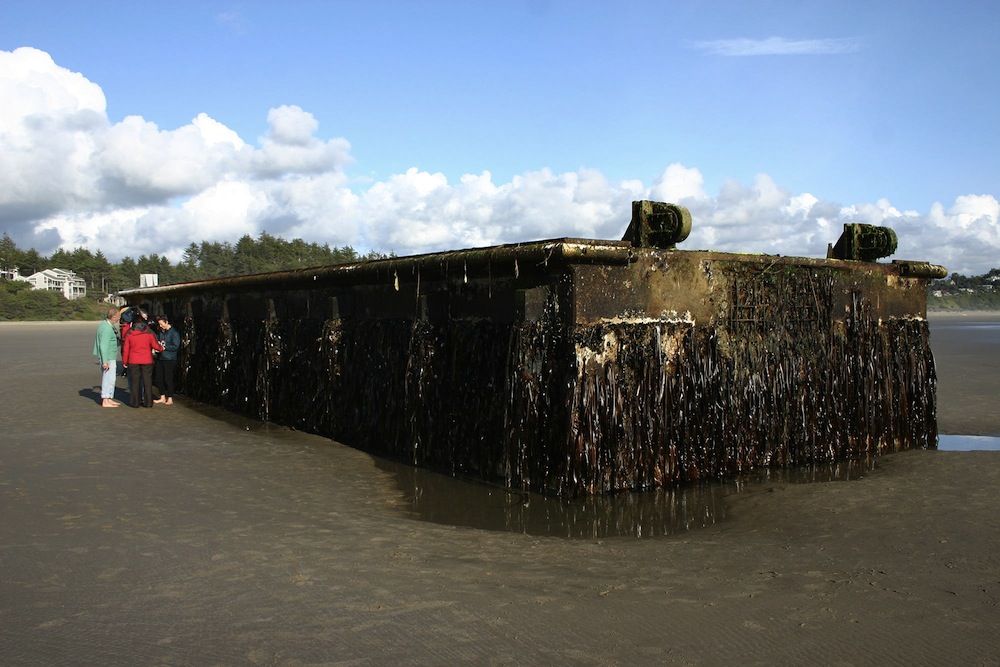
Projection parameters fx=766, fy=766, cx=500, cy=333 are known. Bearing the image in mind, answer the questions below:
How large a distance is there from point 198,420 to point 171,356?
249 cm

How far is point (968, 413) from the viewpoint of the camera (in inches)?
490

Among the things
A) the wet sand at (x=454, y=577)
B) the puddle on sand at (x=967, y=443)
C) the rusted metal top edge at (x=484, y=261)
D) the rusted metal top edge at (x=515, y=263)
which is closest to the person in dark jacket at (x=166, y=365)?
the rusted metal top edge at (x=515, y=263)

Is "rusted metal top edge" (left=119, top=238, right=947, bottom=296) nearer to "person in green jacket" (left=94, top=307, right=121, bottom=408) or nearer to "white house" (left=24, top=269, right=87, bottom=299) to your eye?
"person in green jacket" (left=94, top=307, right=121, bottom=408)

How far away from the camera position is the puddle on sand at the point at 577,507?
5.58 m

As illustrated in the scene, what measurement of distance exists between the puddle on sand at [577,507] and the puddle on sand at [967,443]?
9.34ft

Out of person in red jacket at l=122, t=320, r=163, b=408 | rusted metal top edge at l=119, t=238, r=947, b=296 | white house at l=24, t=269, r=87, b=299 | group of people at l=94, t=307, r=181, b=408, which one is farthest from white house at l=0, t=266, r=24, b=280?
rusted metal top edge at l=119, t=238, r=947, b=296

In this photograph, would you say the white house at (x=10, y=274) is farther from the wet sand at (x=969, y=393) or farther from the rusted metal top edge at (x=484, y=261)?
the rusted metal top edge at (x=484, y=261)

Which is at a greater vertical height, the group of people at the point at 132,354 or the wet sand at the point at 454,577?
the group of people at the point at 132,354

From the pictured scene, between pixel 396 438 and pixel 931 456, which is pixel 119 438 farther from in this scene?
pixel 931 456

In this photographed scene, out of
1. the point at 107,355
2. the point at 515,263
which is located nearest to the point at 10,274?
the point at 107,355

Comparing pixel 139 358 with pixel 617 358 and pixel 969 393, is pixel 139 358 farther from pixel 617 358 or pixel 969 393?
pixel 969 393

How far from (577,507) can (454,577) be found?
205 centimetres

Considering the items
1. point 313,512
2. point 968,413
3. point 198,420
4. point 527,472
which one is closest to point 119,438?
point 198,420

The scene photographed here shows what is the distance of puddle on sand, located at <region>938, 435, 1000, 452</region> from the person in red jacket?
438 inches
